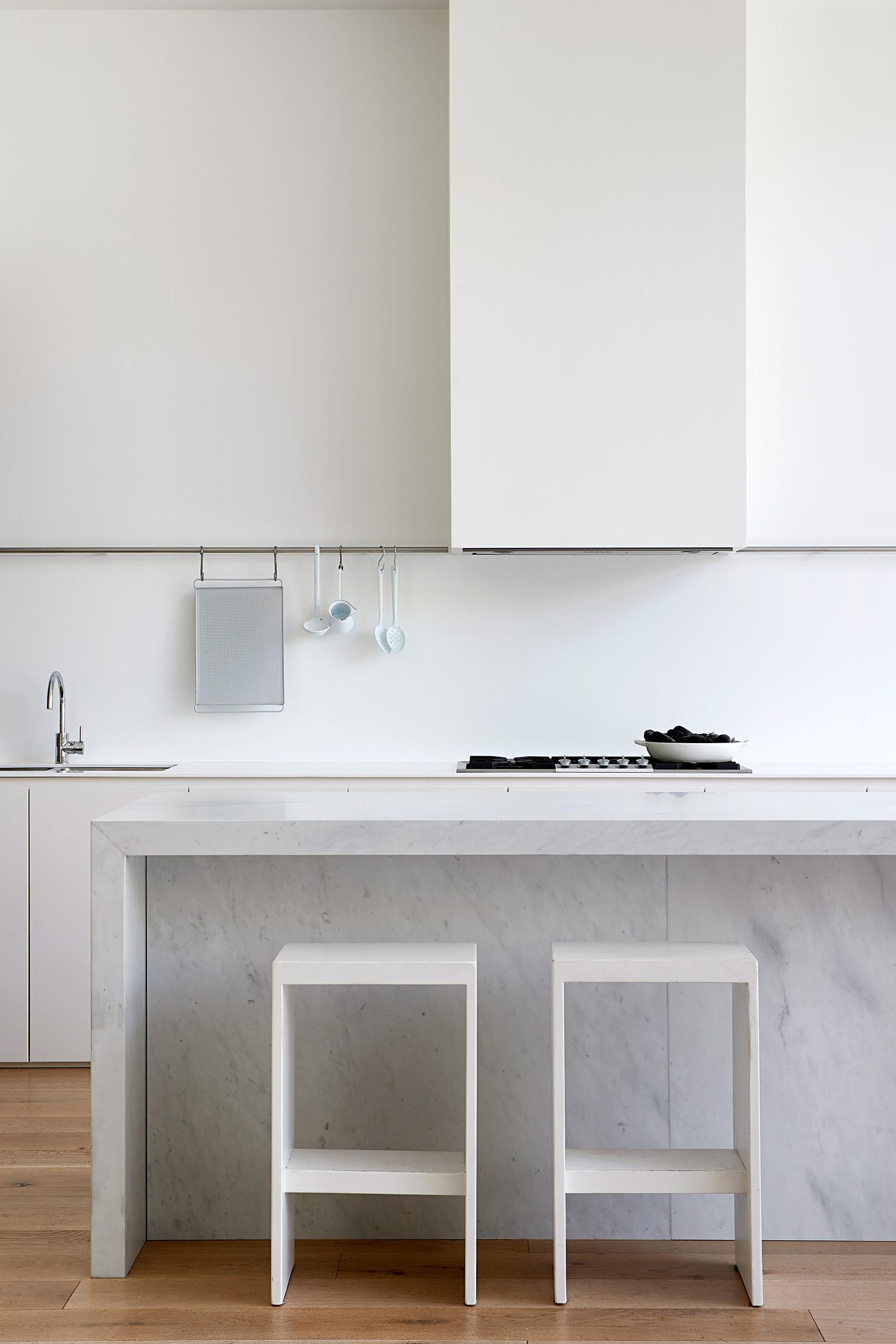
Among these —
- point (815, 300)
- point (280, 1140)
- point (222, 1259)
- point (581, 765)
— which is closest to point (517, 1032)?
point (280, 1140)

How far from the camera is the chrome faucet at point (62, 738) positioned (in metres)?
3.38

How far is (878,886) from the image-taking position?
79.0 inches

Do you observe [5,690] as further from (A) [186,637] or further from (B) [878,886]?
(B) [878,886]

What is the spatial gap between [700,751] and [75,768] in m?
1.86

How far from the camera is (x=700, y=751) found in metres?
3.10

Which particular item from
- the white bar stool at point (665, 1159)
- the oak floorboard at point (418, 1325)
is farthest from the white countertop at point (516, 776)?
the oak floorboard at point (418, 1325)

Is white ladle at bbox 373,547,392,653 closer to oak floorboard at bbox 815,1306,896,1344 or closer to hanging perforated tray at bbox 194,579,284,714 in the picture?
hanging perforated tray at bbox 194,579,284,714

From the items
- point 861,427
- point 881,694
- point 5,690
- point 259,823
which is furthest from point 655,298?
point 5,690

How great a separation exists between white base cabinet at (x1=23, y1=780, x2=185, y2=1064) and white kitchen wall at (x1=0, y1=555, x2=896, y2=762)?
1.42ft

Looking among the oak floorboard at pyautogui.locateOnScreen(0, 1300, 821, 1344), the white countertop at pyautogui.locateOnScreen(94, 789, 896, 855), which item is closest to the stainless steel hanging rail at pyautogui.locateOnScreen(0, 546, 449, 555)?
the white countertop at pyautogui.locateOnScreen(94, 789, 896, 855)

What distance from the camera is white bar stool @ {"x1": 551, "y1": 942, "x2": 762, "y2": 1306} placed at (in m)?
1.74

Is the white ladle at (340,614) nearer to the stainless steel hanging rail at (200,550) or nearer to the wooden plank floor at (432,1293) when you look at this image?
the stainless steel hanging rail at (200,550)

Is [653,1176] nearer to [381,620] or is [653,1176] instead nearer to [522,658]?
[522,658]

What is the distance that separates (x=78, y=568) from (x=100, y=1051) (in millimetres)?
2006
